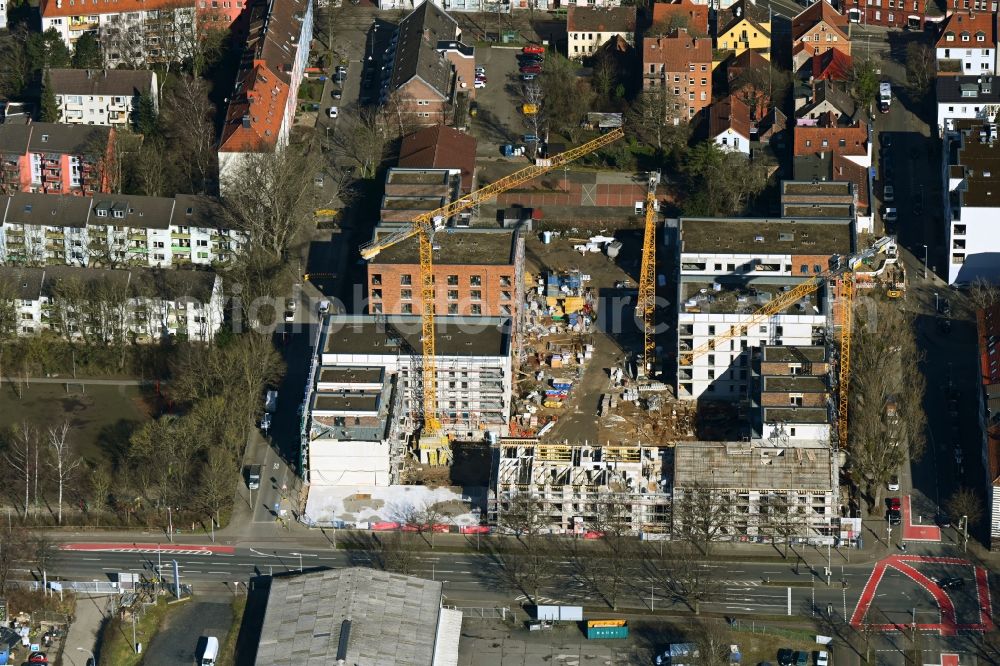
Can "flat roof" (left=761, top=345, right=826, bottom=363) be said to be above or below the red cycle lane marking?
above

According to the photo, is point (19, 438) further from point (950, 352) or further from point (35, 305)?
point (950, 352)

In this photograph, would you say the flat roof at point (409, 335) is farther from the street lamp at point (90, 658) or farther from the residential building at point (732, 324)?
the street lamp at point (90, 658)

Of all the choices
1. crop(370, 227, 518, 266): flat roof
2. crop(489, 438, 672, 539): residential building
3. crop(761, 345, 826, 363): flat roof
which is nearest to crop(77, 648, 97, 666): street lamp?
crop(489, 438, 672, 539): residential building

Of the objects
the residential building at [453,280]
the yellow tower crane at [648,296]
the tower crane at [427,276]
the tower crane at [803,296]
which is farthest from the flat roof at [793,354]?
the tower crane at [427,276]

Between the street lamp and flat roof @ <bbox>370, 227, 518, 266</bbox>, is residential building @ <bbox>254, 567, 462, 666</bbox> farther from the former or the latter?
flat roof @ <bbox>370, 227, 518, 266</bbox>

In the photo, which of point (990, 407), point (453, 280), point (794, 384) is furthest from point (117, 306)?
point (990, 407)

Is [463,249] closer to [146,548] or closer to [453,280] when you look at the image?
[453,280]
